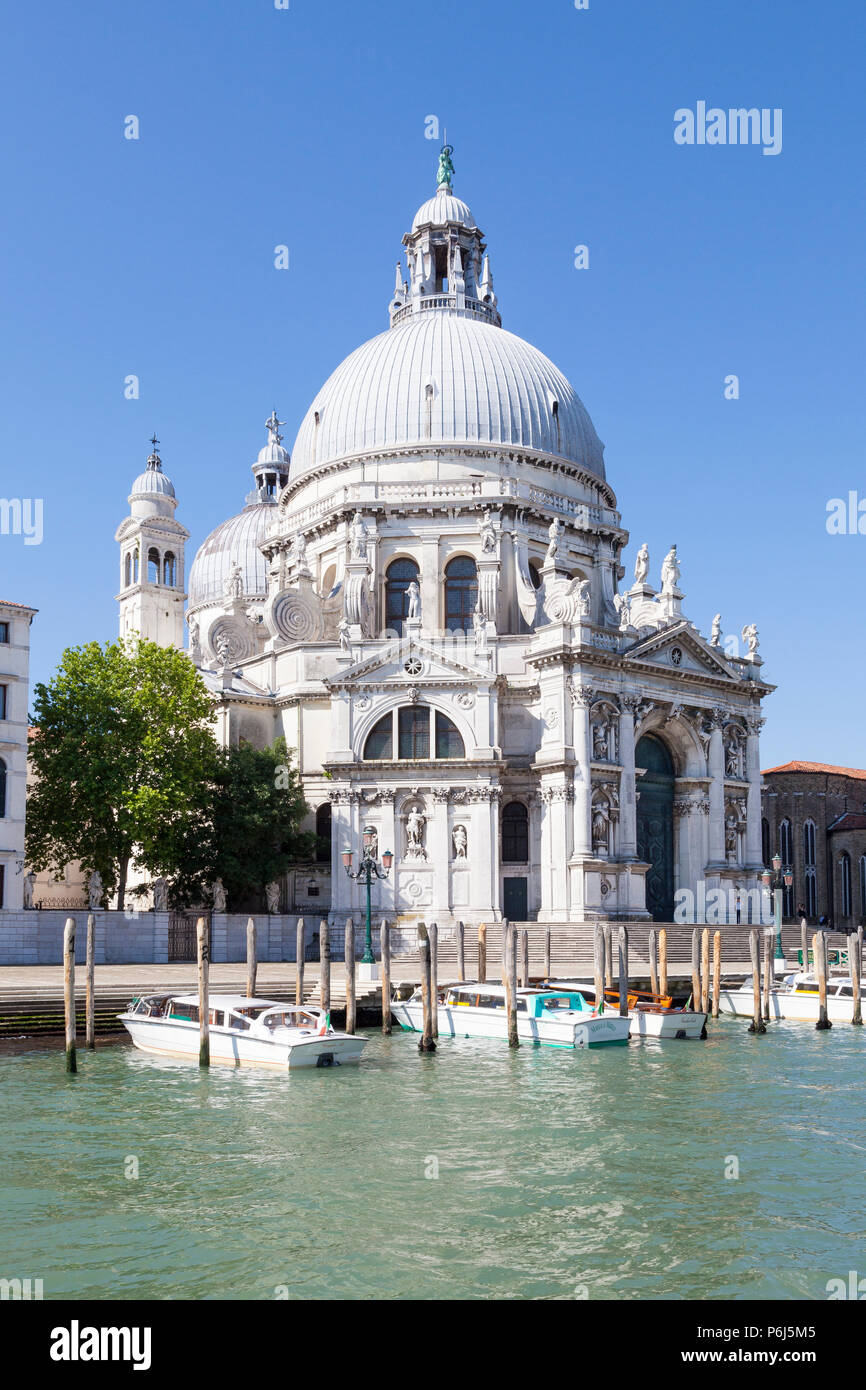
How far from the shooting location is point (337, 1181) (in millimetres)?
13781

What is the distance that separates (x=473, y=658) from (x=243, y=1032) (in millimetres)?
19734

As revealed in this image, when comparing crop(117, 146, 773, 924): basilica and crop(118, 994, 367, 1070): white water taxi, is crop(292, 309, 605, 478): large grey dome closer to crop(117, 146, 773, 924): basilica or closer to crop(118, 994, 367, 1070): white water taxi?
crop(117, 146, 773, 924): basilica

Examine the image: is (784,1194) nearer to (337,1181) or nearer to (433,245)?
(337,1181)

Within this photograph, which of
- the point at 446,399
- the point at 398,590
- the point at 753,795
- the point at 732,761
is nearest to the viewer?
the point at 732,761

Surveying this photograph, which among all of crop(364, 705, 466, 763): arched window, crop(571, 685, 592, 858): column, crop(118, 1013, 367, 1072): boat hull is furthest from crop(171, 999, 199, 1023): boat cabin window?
crop(571, 685, 592, 858): column

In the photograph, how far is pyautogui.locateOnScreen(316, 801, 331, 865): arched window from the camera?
41312mm

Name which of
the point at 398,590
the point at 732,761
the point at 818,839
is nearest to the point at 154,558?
the point at 398,590

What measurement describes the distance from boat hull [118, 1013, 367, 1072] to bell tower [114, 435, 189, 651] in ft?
115

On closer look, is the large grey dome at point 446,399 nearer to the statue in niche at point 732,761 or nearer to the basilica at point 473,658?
the basilica at point 473,658

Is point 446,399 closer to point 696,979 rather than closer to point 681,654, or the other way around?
point 681,654

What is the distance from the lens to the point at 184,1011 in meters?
22.4

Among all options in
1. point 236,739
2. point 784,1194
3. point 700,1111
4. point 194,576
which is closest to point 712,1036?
point 700,1111

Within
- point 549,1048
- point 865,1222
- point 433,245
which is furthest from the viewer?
point 433,245

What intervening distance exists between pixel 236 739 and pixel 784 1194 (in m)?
31.8
